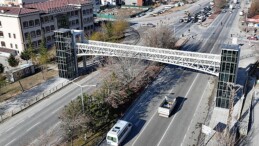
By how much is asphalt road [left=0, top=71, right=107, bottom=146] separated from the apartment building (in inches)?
1243

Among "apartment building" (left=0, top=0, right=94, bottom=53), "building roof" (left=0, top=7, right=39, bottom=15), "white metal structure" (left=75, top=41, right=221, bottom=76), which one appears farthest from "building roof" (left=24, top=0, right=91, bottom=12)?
"white metal structure" (left=75, top=41, right=221, bottom=76)

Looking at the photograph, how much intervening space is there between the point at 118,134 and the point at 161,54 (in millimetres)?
20861

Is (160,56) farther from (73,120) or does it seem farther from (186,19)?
(186,19)

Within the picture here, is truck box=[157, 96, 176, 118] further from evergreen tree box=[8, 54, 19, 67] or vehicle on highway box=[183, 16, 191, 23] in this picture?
vehicle on highway box=[183, 16, 191, 23]

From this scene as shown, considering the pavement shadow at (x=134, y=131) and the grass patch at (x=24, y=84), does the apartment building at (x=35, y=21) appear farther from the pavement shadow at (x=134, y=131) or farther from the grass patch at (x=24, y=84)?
the pavement shadow at (x=134, y=131)

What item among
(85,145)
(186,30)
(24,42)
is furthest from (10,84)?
(186,30)

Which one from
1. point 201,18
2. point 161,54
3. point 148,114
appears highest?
point 201,18

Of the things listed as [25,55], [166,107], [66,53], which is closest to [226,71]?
[166,107]

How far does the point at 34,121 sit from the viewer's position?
44.7m

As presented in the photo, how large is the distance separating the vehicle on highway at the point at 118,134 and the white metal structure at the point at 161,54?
18.4 metres

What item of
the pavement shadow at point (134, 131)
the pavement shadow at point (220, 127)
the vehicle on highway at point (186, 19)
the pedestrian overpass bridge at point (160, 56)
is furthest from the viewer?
the vehicle on highway at point (186, 19)

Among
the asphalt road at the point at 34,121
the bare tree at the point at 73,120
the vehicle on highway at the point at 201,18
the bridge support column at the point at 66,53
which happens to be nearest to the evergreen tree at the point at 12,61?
the bridge support column at the point at 66,53

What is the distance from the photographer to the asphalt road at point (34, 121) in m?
40.5

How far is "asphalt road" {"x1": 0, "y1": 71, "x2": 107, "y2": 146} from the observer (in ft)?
133
